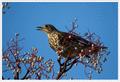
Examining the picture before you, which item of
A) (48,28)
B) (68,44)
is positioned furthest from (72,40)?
(48,28)

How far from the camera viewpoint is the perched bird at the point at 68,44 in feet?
7.06

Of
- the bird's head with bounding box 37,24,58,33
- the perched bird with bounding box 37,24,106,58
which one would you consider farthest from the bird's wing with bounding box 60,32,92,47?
the bird's head with bounding box 37,24,58,33

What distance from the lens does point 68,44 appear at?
229cm

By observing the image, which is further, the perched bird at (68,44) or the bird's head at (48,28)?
the bird's head at (48,28)

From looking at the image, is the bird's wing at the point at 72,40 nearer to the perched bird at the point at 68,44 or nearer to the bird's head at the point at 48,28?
the perched bird at the point at 68,44

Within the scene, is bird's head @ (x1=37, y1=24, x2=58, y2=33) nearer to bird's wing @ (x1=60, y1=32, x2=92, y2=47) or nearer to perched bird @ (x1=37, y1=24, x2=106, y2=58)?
perched bird @ (x1=37, y1=24, x2=106, y2=58)

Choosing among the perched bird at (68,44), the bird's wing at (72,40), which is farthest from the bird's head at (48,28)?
the bird's wing at (72,40)

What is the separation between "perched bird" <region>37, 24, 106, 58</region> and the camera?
2.15 m

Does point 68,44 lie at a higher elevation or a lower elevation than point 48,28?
lower

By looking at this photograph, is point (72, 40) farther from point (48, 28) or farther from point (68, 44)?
point (48, 28)

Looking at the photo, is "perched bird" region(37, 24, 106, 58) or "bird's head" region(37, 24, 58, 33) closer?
"perched bird" region(37, 24, 106, 58)

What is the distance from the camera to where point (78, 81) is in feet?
8.39

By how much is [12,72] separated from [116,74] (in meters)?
1.14

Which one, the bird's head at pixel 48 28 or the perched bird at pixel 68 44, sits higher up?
the bird's head at pixel 48 28
